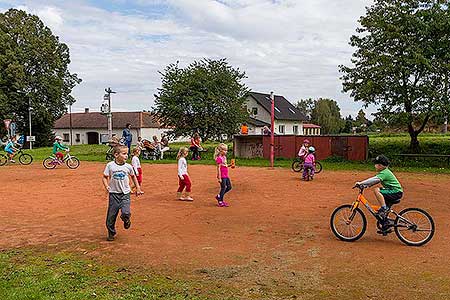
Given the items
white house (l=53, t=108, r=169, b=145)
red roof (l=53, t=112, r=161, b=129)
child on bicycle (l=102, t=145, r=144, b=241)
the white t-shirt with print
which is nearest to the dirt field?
child on bicycle (l=102, t=145, r=144, b=241)

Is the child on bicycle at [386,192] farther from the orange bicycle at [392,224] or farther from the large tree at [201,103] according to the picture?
the large tree at [201,103]

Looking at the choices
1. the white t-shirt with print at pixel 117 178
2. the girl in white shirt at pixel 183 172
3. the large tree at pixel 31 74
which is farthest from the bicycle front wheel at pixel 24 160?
the large tree at pixel 31 74

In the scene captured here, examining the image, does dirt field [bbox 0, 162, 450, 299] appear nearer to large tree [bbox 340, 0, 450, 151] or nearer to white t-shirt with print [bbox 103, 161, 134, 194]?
white t-shirt with print [bbox 103, 161, 134, 194]

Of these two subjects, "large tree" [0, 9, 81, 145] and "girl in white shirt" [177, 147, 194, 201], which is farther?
"large tree" [0, 9, 81, 145]

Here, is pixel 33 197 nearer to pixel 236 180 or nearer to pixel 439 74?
pixel 236 180

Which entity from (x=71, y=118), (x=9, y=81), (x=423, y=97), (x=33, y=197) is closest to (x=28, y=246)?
(x=33, y=197)

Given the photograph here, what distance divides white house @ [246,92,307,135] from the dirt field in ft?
137

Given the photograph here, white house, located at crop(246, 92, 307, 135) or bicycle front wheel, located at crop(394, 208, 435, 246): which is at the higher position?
white house, located at crop(246, 92, 307, 135)

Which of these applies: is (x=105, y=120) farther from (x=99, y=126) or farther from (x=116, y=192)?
(x=116, y=192)

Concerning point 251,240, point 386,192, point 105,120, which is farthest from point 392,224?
point 105,120

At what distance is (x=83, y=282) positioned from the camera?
5.20 metres

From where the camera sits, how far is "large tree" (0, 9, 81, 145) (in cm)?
4656

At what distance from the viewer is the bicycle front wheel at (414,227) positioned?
6.88 m

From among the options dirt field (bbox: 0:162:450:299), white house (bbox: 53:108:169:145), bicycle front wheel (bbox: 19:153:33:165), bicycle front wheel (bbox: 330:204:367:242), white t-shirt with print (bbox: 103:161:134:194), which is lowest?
dirt field (bbox: 0:162:450:299)
